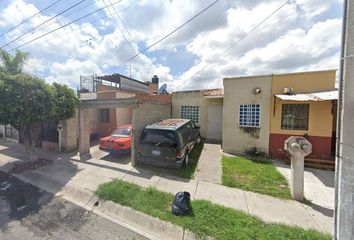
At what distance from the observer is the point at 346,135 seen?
2.46 meters

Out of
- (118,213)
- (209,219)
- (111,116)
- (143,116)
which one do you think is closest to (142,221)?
(118,213)

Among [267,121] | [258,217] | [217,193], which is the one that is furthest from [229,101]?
[258,217]

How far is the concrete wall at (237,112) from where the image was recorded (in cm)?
858

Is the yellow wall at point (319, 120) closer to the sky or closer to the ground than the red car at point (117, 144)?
closer to the sky

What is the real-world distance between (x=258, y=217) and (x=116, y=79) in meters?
16.4

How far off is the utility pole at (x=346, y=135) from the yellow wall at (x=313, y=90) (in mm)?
6319

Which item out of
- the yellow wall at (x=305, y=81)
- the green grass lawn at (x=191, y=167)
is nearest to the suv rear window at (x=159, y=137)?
the green grass lawn at (x=191, y=167)

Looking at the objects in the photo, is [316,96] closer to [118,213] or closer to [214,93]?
[214,93]

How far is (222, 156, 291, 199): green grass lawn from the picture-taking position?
5.38 meters

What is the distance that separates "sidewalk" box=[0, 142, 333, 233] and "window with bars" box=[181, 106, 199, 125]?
6.03m

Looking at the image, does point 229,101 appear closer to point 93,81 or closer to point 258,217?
point 258,217

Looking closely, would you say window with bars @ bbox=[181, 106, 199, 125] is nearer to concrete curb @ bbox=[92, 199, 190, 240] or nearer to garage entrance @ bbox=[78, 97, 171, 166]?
garage entrance @ bbox=[78, 97, 171, 166]

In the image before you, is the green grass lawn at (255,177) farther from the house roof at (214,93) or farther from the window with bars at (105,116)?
the window with bars at (105,116)

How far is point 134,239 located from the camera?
3.54 metres
